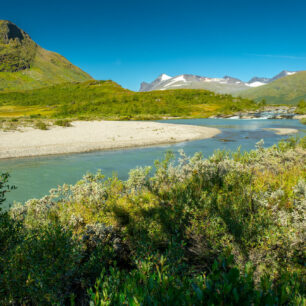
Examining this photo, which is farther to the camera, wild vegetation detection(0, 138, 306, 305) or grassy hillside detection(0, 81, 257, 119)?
grassy hillside detection(0, 81, 257, 119)

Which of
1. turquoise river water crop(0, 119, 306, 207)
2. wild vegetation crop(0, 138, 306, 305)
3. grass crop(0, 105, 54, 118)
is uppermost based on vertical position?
grass crop(0, 105, 54, 118)

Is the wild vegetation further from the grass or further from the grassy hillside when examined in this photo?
the grassy hillside

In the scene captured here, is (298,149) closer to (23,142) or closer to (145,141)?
(145,141)

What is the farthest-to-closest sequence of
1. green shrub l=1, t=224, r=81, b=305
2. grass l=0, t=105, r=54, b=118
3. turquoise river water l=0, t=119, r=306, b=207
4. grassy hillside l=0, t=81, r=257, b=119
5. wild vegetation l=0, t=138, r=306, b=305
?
grassy hillside l=0, t=81, r=257, b=119 < grass l=0, t=105, r=54, b=118 < turquoise river water l=0, t=119, r=306, b=207 < green shrub l=1, t=224, r=81, b=305 < wild vegetation l=0, t=138, r=306, b=305

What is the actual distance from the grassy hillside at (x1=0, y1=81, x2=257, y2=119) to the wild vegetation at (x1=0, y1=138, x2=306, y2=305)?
70685 mm

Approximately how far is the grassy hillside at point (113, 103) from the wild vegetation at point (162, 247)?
70.7m

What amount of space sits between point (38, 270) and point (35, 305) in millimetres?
446

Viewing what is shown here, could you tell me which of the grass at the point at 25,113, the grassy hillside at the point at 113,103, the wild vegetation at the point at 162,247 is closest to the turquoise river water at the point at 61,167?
the wild vegetation at the point at 162,247

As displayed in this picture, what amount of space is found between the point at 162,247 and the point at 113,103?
99939 mm

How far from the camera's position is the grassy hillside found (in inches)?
3419

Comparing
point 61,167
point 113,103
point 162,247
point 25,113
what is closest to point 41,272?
point 162,247

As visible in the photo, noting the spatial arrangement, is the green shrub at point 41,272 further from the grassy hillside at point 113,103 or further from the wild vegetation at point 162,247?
the grassy hillside at point 113,103

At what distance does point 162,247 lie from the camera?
14.7 ft

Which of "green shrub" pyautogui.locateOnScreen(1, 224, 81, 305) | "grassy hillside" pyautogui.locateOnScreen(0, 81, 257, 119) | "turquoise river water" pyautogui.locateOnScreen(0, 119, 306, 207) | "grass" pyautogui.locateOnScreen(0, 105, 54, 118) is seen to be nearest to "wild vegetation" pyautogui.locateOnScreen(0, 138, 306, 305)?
"green shrub" pyautogui.locateOnScreen(1, 224, 81, 305)
